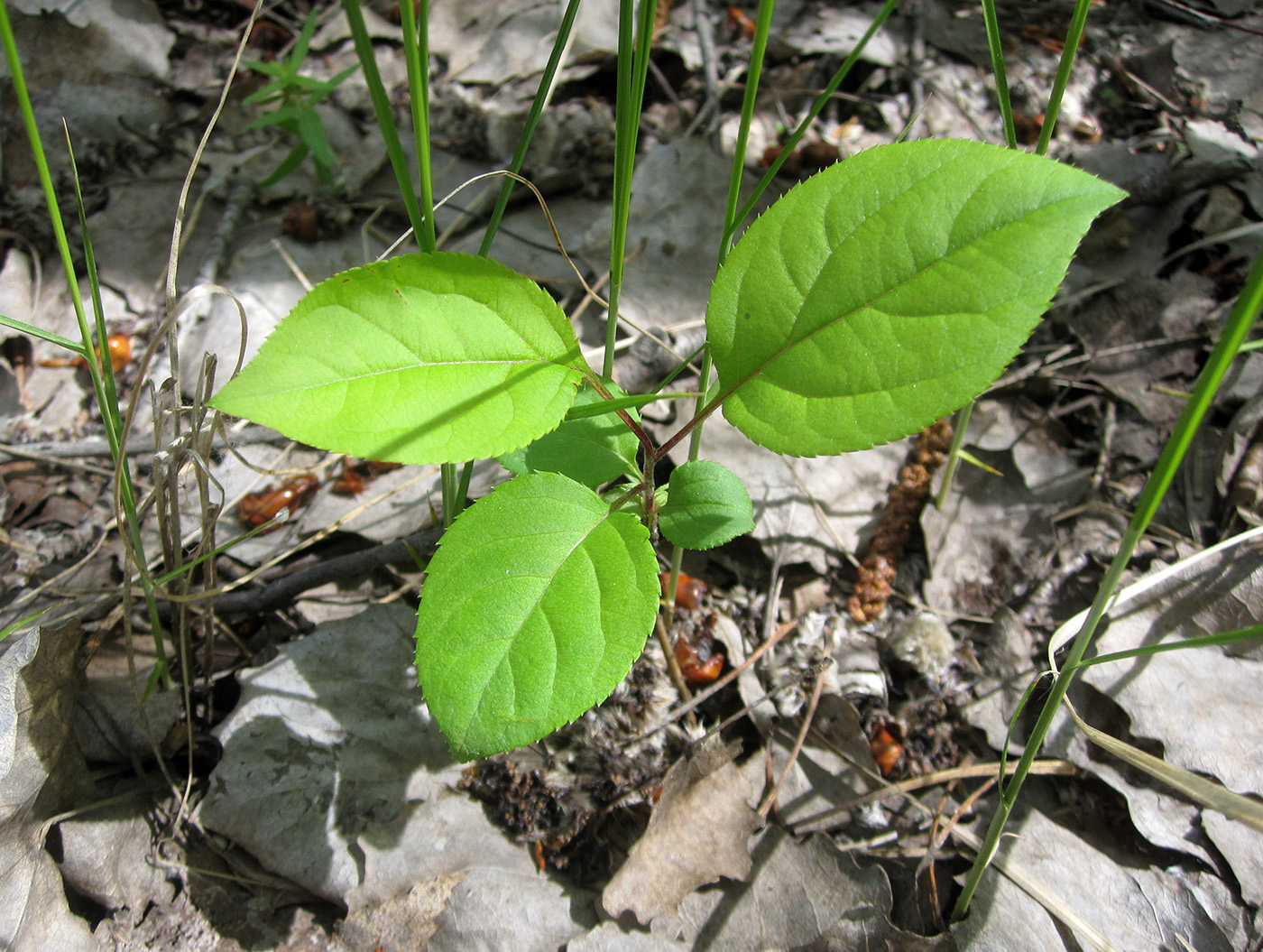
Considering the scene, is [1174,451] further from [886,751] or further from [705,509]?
[886,751]

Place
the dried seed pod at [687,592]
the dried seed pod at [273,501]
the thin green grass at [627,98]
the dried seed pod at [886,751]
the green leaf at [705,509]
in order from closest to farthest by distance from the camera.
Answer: the thin green grass at [627,98] → the green leaf at [705,509] → the dried seed pod at [886,751] → the dried seed pod at [687,592] → the dried seed pod at [273,501]

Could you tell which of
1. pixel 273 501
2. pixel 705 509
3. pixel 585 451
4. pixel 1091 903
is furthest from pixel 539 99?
pixel 1091 903

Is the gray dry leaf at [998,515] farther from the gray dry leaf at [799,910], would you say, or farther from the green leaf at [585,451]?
the green leaf at [585,451]

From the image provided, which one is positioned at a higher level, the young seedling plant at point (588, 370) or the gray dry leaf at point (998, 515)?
the young seedling plant at point (588, 370)

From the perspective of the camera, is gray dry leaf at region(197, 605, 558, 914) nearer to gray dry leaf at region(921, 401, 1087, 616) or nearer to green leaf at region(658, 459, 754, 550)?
green leaf at region(658, 459, 754, 550)

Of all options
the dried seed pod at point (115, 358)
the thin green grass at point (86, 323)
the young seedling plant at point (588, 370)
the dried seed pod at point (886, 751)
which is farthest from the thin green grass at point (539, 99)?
the dried seed pod at point (115, 358)

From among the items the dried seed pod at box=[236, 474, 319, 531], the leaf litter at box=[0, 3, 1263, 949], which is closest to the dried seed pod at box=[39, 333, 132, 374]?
the leaf litter at box=[0, 3, 1263, 949]

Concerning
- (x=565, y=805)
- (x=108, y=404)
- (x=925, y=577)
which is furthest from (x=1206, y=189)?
(x=108, y=404)
